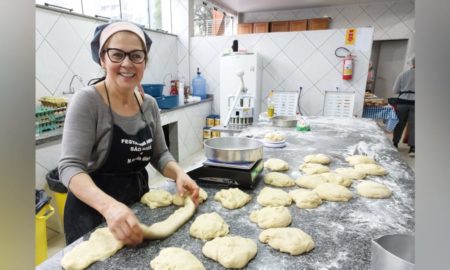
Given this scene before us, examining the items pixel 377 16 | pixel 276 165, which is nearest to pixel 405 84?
pixel 377 16

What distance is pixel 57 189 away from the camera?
6.66 ft

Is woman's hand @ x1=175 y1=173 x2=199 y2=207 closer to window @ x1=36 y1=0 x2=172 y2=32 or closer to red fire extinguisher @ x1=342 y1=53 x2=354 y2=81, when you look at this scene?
window @ x1=36 y1=0 x2=172 y2=32

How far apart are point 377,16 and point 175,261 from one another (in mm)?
7179

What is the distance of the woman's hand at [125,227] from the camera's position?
0.89 meters

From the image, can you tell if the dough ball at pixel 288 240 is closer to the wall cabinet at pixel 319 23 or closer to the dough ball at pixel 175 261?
the dough ball at pixel 175 261

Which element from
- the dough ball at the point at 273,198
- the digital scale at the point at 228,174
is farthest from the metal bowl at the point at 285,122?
the dough ball at the point at 273,198

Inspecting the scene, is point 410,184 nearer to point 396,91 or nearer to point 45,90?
point 45,90

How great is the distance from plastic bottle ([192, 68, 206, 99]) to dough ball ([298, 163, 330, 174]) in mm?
3261

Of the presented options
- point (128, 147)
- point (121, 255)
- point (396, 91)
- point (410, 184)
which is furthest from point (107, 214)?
point (396, 91)

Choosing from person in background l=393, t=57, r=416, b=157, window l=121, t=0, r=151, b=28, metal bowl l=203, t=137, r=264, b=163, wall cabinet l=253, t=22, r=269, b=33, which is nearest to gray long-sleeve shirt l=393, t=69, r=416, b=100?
person in background l=393, t=57, r=416, b=157

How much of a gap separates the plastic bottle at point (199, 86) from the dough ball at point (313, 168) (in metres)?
3.26

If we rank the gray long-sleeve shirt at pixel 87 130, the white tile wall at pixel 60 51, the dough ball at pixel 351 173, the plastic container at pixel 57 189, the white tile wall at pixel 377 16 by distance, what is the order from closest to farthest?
the gray long-sleeve shirt at pixel 87 130 → the dough ball at pixel 351 173 → the plastic container at pixel 57 189 → the white tile wall at pixel 60 51 → the white tile wall at pixel 377 16

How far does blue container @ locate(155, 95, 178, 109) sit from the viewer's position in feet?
11.8

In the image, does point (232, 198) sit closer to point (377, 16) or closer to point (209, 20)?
point (209, 20)
